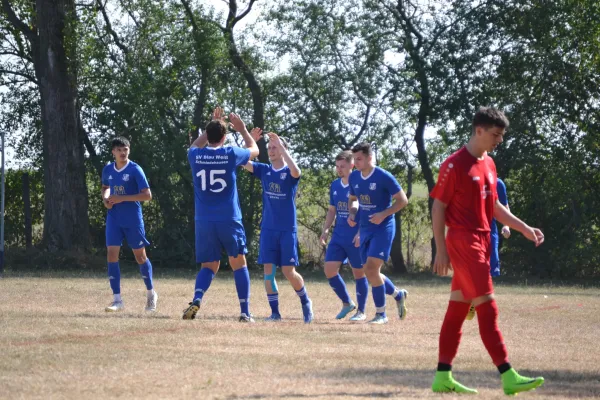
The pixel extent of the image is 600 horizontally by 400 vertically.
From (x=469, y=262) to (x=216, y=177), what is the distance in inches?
198

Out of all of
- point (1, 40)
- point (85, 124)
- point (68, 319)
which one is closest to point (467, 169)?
point (68, 319)

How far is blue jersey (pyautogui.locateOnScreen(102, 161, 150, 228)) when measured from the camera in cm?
1285

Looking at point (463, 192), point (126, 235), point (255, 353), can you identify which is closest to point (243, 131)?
point (126, 235)

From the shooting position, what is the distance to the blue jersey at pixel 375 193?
38.9 feet

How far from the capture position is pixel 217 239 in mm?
11562

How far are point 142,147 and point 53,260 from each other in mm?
4032

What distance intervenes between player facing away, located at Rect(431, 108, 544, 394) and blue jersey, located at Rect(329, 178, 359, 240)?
6.07 metres

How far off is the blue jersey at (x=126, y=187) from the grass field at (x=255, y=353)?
1.17m

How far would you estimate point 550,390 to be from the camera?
23.9 ft

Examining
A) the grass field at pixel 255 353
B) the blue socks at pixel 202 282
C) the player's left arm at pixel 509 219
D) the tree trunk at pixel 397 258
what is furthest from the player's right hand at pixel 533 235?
the tree trunk at pixel 397 258

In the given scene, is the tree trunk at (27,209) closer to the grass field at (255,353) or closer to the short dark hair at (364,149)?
the grass field at (255,353)

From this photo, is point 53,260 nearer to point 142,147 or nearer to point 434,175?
point 142,147

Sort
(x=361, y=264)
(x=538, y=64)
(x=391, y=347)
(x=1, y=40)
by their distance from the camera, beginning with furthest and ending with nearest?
(x=1, y=40), (x=538, y=64), (x=361, y=264), (x=391, y=347)

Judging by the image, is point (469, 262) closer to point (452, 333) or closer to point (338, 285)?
point (452, 333)
